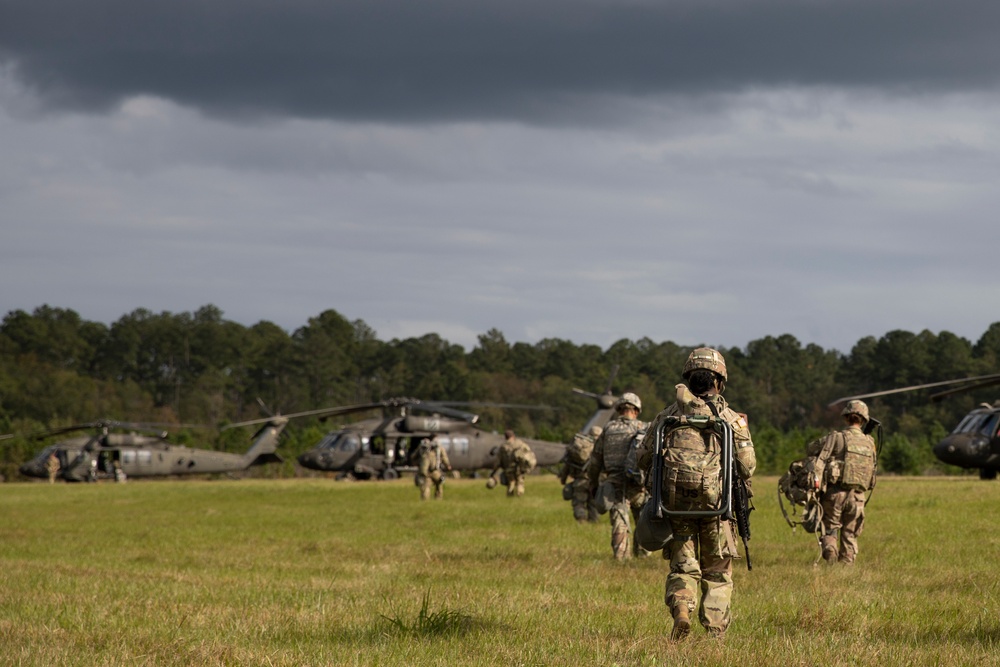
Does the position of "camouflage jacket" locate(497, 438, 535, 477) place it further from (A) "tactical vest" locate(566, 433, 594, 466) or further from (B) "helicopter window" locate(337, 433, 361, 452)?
(B) "helicopter window" locate(337, 433, 361, 452)

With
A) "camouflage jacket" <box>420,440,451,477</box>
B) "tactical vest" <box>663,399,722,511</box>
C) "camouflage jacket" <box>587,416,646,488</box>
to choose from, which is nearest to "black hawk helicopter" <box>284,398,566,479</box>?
"camouflage jacket" <box>420,440,451,477</box>

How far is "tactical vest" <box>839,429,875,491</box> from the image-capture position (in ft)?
43.2

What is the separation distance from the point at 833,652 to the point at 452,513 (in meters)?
15.4

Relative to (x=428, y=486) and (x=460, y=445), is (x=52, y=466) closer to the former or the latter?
(x=460, y=445)

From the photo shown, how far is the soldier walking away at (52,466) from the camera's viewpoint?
46.1 meters

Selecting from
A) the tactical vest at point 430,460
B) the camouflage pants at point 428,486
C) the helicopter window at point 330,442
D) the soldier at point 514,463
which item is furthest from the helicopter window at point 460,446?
the soldier at point 514,463

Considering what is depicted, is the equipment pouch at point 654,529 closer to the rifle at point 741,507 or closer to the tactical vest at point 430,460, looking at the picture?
the rifle at point 741,507

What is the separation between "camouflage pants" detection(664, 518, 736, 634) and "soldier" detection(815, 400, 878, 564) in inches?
198

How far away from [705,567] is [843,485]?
18.1 ft

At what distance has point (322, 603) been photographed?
1017 cm

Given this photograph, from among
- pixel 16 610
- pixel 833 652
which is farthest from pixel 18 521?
pixel 833 652

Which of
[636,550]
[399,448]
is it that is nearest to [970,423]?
[399,448]

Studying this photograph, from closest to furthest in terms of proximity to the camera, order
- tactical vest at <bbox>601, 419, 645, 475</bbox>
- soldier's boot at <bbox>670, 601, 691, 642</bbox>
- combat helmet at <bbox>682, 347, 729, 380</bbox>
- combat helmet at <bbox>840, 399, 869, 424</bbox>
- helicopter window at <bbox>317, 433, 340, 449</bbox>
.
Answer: soldier's boot at <bbox>670, 601, 691, 642</bbox> → combat helmet at <bbox>682, 347, 729, 380</bbox> → tactical vest at <bbox>601, 419, 645, 475</bbox> → combat helmet at <bbox>840, 399, 869, 424</bbox> → helicopter window at <bbox>317, 433, 340, 449</bbox>

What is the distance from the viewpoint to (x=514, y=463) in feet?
89.2
